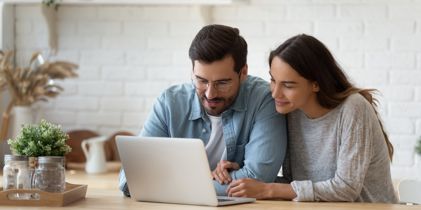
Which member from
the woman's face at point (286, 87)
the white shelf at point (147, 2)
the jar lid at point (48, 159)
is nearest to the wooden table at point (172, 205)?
the jar lid at point (48, 159)

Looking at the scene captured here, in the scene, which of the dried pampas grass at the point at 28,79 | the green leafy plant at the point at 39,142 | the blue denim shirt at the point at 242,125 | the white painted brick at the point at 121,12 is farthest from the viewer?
the white painted brick at the point at 121,12

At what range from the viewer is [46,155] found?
8.79 feet

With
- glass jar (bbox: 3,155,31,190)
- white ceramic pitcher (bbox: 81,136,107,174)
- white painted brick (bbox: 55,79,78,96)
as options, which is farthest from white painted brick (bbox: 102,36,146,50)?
glass jar (bbox: 3,155,31,190)

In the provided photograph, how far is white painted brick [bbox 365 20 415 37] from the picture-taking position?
13.2 ft

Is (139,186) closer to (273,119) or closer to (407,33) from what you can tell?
(273,119)

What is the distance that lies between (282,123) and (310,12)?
130cm

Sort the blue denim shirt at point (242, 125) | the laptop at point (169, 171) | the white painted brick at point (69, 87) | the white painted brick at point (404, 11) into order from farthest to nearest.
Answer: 1. the white painted brick at point (69, 87)
2. the white painted brick at point (404, 11)
3. the blue denim shirt at point (242, 125)
4. the laptop at point (169, 171)

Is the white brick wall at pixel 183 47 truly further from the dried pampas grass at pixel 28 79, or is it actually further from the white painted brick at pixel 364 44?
the dried pampas grass at pixel 28 79

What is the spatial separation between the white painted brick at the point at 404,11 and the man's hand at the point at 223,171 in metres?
1.45

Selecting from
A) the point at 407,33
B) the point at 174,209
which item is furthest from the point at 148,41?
the point at 174,209

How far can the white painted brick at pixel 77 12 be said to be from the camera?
445cm

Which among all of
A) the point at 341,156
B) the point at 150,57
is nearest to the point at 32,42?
the point at 150,57

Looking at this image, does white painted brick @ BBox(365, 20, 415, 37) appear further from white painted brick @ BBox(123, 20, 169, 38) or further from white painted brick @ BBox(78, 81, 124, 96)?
white painted brick @ BBox(78, 81, 124, 96)

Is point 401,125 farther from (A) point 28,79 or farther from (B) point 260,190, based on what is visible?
(A) point 28,79
